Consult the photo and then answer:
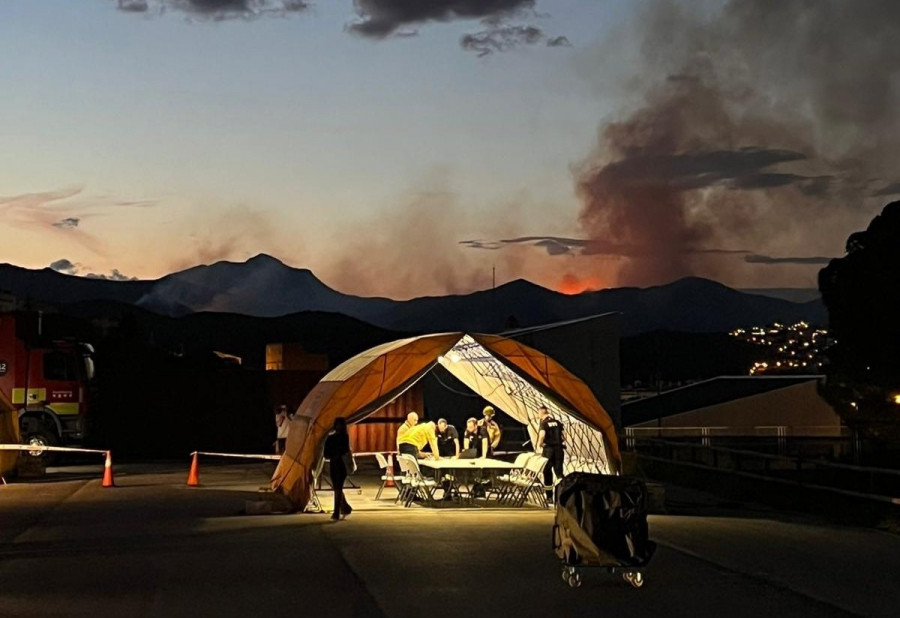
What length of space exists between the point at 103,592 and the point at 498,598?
3.58 meters

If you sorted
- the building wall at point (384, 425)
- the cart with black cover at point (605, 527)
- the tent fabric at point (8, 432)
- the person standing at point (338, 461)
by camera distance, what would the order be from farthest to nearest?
the building wall at point (384, 425)
the tent fabric at point (8, 432)
the person standing at point (338, 461)
the cart with black cover at point (605, 527)

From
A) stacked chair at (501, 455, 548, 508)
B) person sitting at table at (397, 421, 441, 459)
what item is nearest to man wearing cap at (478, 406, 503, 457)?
person sitting at table at (397, 421, 441, 459)

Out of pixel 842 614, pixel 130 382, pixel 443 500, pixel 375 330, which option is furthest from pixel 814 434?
pixel 375 330

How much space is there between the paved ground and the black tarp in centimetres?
32

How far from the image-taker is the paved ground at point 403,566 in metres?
11.2

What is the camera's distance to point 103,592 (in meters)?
12.0

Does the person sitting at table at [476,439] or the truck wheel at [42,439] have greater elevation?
the truck wheel at [42,439]

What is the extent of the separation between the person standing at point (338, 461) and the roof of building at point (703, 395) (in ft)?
117

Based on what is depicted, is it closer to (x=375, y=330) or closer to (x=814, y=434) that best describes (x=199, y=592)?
(x=814, y=434)

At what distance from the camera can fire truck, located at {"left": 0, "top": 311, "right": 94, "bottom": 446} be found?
104 feet

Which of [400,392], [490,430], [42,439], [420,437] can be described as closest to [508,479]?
[400,392]


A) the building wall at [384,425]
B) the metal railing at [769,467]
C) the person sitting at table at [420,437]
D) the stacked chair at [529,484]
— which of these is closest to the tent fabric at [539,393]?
the stacked chair at [529,484]

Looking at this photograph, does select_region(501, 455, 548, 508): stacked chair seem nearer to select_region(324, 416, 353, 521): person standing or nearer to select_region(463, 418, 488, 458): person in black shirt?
select_region(324, 416, 353, 521): person standing

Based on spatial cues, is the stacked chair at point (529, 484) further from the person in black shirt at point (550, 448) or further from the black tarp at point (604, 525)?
the black tarp at point (604, 525)
